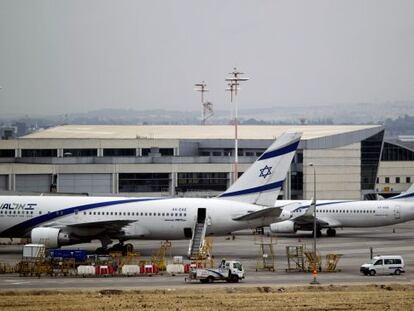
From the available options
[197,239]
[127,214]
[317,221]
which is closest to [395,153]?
[317,221]

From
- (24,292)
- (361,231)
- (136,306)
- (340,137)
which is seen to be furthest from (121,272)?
(340,137)

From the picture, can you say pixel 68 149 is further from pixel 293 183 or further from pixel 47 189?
pixel 293 183

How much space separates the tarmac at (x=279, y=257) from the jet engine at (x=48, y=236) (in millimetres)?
1953

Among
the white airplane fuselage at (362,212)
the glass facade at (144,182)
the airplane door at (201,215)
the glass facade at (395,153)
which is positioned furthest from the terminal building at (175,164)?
the airplane door at (201,215)

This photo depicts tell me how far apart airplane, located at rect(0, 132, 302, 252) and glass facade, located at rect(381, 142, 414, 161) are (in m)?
68.2

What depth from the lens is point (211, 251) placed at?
241 ft

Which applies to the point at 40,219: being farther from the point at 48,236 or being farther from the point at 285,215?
the point at 285,215

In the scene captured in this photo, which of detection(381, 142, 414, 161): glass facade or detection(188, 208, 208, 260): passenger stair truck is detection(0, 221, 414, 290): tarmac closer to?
detection(188, 208, 208, 260): passenger stair truck

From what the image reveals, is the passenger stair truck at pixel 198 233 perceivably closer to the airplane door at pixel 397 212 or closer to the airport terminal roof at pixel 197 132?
the airplane door at pixel 397 212

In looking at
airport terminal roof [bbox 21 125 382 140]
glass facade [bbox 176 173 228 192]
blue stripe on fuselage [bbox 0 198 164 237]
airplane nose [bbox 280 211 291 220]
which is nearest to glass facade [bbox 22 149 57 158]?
glass facade [bbox 176 173 228 192]

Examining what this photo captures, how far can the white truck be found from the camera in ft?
184

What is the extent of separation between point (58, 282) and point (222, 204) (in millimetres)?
18719

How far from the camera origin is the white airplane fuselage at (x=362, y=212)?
91812 millimetres

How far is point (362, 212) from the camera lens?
92.5 m
